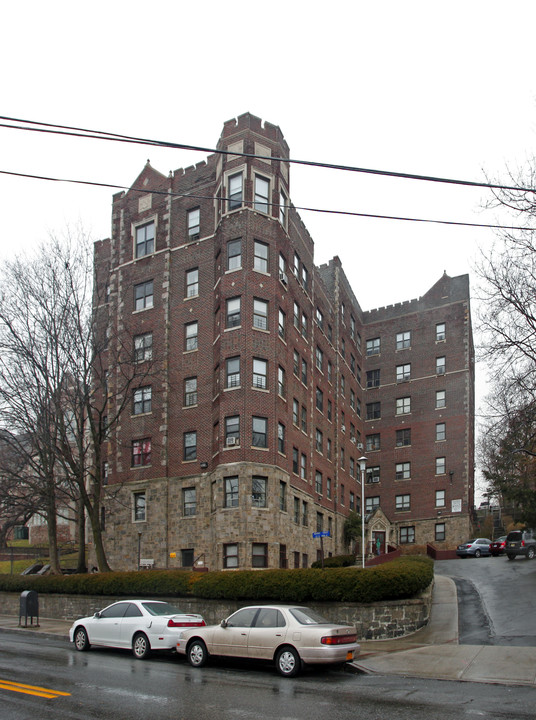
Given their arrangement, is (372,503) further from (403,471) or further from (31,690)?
(31,690)

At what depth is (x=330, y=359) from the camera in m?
52.0

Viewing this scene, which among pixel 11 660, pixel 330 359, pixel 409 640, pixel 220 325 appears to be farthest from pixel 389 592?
pixel 330 359

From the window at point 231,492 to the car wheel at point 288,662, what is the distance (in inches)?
709

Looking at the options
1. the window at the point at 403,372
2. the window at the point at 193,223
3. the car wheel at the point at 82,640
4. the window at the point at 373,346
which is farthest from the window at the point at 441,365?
the car wheel at the point at 82,640

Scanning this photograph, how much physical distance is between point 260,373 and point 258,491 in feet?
18.8

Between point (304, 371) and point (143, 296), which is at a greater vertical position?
point (143, 296)

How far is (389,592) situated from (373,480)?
42.7 m

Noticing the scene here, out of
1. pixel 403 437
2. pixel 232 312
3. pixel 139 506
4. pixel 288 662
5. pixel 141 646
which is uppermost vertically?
pixel 232 312

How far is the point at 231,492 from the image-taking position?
111 feet

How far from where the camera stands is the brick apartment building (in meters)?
34.6

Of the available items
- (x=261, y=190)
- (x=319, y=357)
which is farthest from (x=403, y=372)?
(x=261, y=190)

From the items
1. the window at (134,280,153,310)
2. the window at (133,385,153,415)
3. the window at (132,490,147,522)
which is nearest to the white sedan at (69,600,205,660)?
the window at (132,490,147,522)

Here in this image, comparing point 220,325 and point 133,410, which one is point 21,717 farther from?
point 133,410

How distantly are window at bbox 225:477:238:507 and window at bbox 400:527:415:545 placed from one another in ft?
98.9
